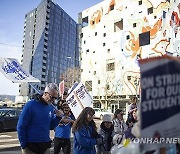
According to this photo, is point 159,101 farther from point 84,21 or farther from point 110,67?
point 84,21

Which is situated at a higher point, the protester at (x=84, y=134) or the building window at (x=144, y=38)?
the building window at (x=144, y=38)

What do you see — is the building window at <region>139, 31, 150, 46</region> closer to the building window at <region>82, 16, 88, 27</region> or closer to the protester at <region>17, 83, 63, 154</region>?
the building window at <region>82, 16, 88, 27</region>

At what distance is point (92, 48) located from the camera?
53750 millimetres

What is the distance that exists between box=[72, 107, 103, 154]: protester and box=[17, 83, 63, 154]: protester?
1.56 feet

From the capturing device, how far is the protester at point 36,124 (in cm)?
401

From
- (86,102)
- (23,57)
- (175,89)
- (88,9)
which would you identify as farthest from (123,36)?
(23,57)

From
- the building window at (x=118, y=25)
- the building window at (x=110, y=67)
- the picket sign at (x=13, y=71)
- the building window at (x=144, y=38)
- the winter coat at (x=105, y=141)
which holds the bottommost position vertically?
the winter coat at (x=105, y=141)

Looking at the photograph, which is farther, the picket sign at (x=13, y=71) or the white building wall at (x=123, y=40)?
the white building wall at (x=123, y=40)

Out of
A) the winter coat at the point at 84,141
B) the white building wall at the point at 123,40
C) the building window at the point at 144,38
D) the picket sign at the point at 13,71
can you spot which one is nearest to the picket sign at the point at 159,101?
the winter coat at the point at 84,141

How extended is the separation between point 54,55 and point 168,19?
77.4 m

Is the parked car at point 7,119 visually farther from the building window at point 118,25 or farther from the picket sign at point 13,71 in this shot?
the building window at point 118,25

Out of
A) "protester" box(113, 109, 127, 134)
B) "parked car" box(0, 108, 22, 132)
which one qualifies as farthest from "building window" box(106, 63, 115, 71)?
"protester" box(113, 109, 127, 134)

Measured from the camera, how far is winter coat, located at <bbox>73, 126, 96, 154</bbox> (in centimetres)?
419

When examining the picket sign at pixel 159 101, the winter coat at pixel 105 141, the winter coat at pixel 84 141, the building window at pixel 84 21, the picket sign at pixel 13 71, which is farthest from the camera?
the building window at pixel 84 21
